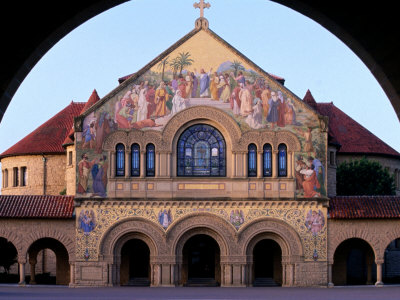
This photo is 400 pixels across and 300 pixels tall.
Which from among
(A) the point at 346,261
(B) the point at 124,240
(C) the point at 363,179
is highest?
(C) the point at 363,179

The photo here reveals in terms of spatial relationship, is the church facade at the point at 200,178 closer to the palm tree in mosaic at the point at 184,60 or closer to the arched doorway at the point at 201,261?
the palm tree in mosaic at the point at 184,60

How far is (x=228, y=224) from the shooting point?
4603cm

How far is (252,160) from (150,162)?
5.48 metres

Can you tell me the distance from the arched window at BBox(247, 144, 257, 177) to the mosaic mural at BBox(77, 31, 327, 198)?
3.72 ft

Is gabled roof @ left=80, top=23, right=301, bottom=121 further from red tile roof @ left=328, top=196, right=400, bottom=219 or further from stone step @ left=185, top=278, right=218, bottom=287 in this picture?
stone step @ left=185, top=278, right=218, bottom=287

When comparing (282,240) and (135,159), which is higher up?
(135,159)

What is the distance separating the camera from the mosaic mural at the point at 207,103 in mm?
46344

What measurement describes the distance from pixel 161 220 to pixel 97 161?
4.68 meters

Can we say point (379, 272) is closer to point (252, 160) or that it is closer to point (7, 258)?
point (252, 160)

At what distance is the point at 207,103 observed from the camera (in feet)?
152

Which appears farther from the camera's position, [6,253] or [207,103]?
[6,253]

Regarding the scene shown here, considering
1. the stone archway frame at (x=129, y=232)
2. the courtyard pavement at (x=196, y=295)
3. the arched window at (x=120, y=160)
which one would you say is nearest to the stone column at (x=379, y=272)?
the courtyard pavement at (x=196, y=295)

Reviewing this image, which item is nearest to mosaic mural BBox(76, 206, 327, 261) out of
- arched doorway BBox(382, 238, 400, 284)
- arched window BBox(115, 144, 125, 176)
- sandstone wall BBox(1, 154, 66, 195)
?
arched window BBox(115, 144, 125, 176)

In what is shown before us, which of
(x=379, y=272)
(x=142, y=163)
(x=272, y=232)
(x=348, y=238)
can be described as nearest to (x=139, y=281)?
(x=142, y=163)
